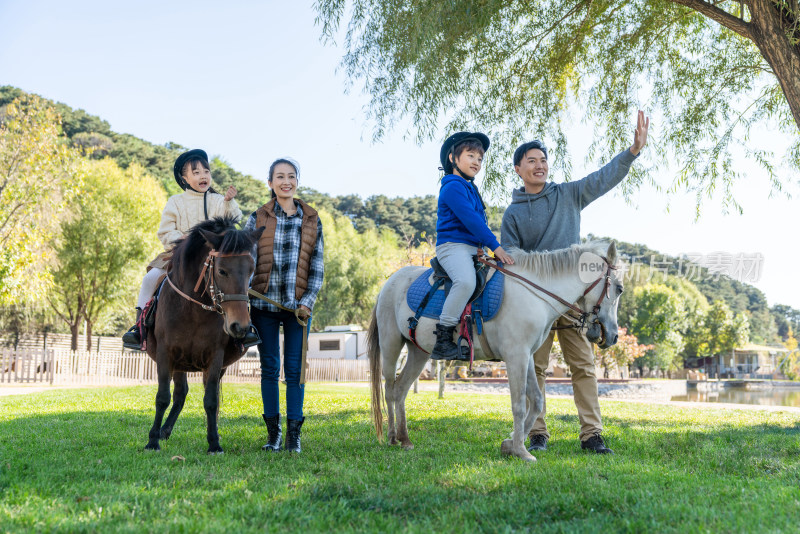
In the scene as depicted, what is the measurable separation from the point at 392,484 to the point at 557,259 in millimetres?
2334

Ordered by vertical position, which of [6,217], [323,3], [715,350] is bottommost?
[715,350]

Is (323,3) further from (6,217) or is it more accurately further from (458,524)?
(6,217)

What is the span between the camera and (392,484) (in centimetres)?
338

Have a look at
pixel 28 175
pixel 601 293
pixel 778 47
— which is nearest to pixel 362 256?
pixel 28 175

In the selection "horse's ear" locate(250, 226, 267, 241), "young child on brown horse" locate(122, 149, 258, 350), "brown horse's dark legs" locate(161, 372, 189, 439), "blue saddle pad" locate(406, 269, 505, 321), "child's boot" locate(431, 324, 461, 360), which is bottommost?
"brown horse's dark legs" locate(161, 372, 189, 439)

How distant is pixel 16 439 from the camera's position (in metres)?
5.40

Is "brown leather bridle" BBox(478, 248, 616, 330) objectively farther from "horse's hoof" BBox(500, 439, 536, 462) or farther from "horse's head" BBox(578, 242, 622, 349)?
"horse's hoof" BBox(500, 439, 536, 462)

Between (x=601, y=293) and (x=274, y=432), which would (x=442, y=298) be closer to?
(x=601, y=293)

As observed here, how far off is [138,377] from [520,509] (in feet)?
73.6

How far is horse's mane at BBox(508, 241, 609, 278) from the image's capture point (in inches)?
186

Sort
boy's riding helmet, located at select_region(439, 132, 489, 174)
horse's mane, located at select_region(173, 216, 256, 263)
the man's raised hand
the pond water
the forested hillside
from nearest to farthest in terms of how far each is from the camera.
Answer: horse's mane, located at select_region(173, 216, 256, 263) → the man's raised hand → boy's riding helmet, located at select_region(439, 132, 489, 174) → the pond water → the forested hillside

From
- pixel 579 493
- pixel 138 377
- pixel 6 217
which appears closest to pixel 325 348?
pixel 138 377

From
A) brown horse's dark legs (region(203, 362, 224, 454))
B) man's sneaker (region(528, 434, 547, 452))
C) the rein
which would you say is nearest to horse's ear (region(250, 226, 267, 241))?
the rein

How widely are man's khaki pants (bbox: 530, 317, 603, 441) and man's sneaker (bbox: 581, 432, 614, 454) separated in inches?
1.4
